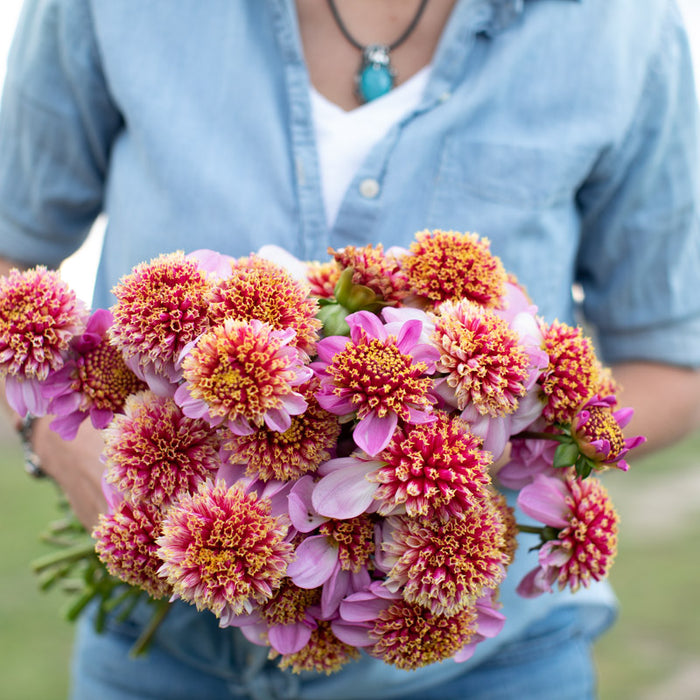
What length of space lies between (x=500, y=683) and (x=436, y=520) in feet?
1.52

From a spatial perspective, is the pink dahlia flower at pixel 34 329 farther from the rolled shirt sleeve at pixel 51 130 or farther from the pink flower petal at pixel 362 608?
the rolled shirt sleeve at pixel 51 130

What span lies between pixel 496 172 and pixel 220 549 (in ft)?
1.58

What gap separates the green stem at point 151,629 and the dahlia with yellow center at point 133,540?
236mm

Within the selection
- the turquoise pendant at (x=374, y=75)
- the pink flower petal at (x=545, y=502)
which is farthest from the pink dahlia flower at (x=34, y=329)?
the turquoise pendant at (x=374, y=75)

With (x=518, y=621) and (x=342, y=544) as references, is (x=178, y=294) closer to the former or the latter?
(x=342, y=544)

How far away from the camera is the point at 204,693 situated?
0.83 meters

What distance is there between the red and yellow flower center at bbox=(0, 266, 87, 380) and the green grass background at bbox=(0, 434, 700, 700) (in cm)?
160

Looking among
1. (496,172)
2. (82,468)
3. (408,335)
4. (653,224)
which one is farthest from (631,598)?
(408,335)

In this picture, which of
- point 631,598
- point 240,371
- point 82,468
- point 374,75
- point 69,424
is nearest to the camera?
point 240,371

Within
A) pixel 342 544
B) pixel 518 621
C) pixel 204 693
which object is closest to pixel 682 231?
pixel 518 621

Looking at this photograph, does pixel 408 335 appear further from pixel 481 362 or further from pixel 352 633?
pixel 352 633

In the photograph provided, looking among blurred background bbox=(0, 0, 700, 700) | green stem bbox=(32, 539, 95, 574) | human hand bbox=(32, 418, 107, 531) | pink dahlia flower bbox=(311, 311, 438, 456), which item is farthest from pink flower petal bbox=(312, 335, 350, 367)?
blurred background bbox=(0, 0, 700, 700)

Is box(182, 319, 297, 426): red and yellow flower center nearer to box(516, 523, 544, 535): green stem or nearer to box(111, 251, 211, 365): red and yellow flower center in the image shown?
box(111, 251, 211, 365): red and yellow flower center

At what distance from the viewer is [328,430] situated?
17.7 inches
